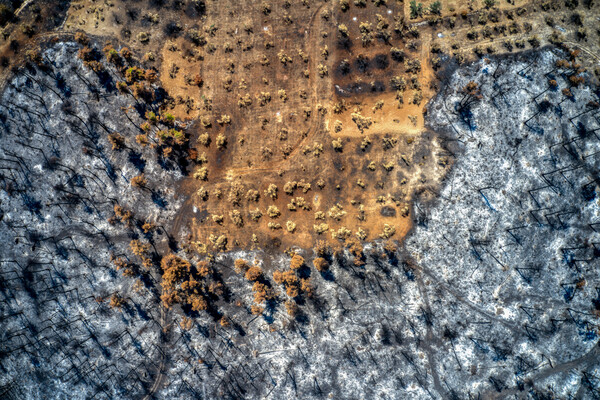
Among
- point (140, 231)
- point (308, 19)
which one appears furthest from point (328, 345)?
point (308, 19)

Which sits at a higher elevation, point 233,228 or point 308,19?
point 308,19

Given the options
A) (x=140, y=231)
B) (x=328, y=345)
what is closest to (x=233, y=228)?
(x=140, y=231)

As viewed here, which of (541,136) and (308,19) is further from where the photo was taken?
(308,19)

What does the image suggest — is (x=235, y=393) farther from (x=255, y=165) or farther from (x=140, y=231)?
(x=255, y=165)

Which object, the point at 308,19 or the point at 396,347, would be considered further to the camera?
the point at 308,19

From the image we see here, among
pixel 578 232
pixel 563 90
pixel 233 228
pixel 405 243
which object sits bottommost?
pixel 578 232

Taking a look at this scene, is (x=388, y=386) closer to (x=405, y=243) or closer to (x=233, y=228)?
(x=405, y=243)
